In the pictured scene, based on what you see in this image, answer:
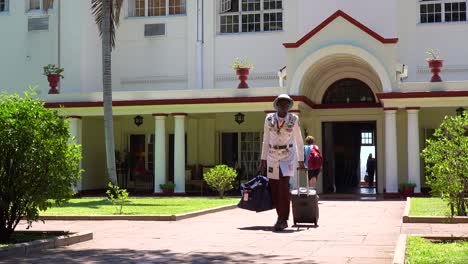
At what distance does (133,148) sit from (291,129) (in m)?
17.3

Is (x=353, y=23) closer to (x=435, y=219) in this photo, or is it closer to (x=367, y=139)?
(x=435, y=219)

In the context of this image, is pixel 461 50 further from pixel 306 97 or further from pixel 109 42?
pixel 109 42

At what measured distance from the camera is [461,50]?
24094mm

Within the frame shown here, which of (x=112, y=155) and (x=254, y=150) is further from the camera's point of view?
(x=254, y=150)

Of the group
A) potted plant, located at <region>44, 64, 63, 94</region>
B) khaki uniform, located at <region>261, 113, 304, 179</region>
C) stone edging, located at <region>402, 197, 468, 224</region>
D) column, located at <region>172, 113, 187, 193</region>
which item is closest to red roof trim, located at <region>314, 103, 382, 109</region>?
column, located at <region>172, 113, 187, 193</region>

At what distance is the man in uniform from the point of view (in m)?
9.88

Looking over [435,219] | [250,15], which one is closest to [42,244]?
[435,219]

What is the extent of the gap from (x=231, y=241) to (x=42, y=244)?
7.88 ft

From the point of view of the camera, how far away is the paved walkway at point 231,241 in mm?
7258

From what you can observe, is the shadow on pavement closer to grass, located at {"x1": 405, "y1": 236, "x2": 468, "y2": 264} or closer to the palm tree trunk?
grass, located at {"x1": 405, "y1": 236, "x2": 468, "y2": 264}

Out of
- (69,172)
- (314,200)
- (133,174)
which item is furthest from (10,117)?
(133,174)

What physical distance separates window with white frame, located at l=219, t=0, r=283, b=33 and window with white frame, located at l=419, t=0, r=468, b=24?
5311mm

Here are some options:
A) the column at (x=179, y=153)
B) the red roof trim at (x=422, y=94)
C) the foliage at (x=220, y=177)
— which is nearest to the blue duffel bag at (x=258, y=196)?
the foliage at (x=220, y=177)

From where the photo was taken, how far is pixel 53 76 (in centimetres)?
2397
